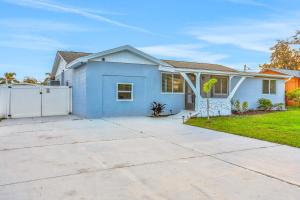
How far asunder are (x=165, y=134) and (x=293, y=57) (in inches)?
1605

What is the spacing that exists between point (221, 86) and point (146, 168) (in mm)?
13886

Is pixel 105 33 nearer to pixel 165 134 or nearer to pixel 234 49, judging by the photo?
pixel 165 134

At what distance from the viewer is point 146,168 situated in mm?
4453

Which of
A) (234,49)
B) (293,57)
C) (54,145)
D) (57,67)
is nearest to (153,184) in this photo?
(54,145)

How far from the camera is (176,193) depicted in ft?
11.0

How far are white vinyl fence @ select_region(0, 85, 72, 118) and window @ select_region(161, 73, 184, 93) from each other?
6.03 m

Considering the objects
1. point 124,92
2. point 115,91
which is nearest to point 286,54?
point 124,92

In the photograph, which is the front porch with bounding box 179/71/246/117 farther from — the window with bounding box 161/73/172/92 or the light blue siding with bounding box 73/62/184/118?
the light blue siding with bounding box 73/62/184/118

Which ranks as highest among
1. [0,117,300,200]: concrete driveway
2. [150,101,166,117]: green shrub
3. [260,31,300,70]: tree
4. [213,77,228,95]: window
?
[260,31,300,70]: tree

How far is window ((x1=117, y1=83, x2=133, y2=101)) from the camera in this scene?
13648 millimetres

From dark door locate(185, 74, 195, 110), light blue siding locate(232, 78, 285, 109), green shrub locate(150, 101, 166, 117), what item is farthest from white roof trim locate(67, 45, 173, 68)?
light blue siding locate(232, 78, 285, 109)

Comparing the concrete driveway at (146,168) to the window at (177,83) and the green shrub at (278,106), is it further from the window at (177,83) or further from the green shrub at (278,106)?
the green shrub at (278,106)

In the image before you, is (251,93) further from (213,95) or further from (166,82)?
(166,82)

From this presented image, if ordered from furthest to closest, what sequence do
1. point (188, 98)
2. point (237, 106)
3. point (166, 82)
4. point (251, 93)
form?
point (251, 93) < point (188, 98) < point (237, 106) < point (166, 82)
